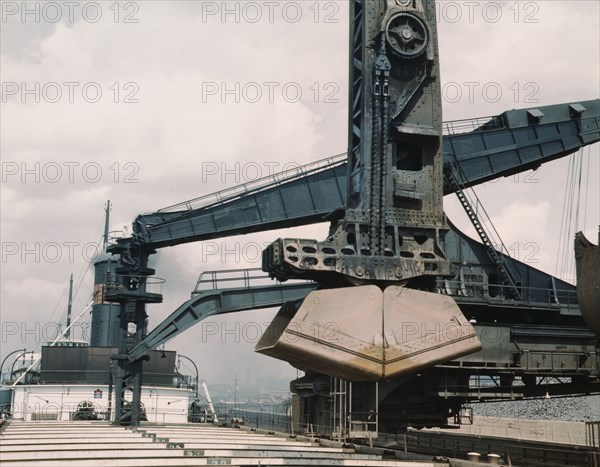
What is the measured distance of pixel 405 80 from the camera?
66.2 feet

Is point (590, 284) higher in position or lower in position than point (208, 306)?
lower

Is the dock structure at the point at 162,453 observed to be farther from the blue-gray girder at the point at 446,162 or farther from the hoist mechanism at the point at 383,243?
the blue-gray girder at the point at 446,162

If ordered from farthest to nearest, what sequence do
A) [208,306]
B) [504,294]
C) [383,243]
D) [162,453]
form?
[208,306] < [504,294] < [383,243] < [162,453]

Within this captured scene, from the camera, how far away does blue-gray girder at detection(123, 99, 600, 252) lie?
3162 cm

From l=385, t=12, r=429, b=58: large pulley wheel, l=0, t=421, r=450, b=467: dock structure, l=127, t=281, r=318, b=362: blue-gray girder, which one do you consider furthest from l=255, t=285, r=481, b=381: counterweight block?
l=127, t=281, r=318, b=362: blue-gray girder

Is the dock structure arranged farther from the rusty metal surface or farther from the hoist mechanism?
the rusty metal surface

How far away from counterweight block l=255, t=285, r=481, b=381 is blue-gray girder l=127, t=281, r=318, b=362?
57.0ft

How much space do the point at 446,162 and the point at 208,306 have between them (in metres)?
11.9

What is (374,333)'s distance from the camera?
53.2 ft

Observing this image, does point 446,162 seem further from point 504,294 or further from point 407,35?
point 407,35

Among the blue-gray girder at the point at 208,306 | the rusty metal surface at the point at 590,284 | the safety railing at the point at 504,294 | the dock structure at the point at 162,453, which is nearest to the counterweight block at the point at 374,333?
the dock structure at the point at 162,453

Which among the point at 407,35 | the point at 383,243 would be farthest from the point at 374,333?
the point at 407,35

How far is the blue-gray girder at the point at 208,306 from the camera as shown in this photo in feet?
113

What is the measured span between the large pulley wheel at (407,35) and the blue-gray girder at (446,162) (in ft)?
39.0
